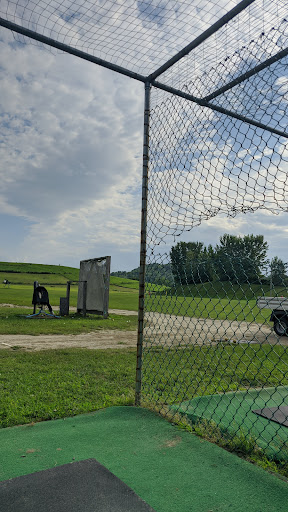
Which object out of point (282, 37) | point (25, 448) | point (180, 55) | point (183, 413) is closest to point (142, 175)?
point (180, 55)

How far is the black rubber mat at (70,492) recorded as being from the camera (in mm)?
1899

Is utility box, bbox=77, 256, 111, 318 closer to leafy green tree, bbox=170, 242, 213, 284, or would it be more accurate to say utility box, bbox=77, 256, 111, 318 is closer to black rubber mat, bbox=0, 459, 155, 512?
leafy green tree, bbox=170, 242, 213, 284

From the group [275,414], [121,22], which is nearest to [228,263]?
[275,414]

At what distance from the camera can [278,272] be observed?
101 inches

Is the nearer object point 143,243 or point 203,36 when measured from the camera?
point 203,36

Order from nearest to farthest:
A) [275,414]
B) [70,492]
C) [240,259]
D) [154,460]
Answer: [70,492]
[154,460]
[240,259]
[275,414]

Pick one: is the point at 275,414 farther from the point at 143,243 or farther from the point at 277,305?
the point at 277,305

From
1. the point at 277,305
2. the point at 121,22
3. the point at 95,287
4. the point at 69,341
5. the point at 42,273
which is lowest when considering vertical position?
the point at 69,341

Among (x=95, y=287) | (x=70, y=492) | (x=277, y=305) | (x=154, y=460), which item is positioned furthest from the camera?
(x=95, y=287)

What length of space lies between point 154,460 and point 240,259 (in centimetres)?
148

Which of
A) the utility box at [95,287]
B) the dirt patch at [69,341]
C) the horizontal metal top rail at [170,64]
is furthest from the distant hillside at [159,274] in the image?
the utility box at [95,287]

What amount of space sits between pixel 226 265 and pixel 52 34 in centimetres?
263

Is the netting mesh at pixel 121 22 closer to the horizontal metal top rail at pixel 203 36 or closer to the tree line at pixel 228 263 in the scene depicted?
the horizontal metal top rail at pixel 203 36

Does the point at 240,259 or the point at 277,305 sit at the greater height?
the point at 240,259
